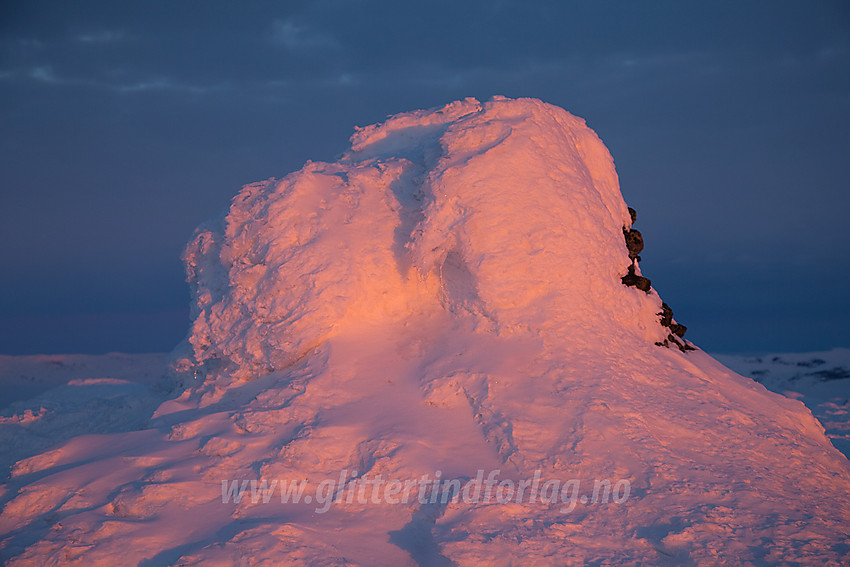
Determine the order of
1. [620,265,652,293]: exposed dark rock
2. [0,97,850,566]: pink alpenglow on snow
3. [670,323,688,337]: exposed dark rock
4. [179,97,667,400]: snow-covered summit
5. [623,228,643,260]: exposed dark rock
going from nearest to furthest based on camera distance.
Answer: [0,97,850,566]: pink alpenglow on snow → [179,97,667,400]: snow-covered summit → [620,265,652,293]: exposed dark rock → [670,323,688,337]: exposed dark rock → [623,228,643,260]: exposed dark rock

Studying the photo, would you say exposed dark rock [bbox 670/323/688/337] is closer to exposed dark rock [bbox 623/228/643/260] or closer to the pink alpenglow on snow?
the pink alpenglow on snow

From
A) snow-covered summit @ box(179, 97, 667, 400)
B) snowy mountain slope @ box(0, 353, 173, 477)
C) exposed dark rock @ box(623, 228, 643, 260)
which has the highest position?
exposed dark rock @ box(623, 228, 643, 260)

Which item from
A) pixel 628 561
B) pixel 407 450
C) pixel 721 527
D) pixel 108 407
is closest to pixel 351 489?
pixel 407 450

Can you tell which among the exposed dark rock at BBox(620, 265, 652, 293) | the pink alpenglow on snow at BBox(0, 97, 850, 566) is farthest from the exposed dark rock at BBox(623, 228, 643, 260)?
the exposed dark rock at BBox(620, 265, 652, 293)

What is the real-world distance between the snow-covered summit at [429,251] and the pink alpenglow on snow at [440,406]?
4 cm

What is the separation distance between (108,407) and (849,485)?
39.6ft

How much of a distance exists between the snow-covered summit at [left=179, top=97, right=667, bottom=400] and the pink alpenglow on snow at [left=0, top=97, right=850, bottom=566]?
0.04 metres

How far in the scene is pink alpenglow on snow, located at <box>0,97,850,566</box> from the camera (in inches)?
242

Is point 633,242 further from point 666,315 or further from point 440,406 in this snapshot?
point 440,406

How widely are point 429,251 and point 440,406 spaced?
2.40 m

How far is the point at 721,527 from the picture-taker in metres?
6.10

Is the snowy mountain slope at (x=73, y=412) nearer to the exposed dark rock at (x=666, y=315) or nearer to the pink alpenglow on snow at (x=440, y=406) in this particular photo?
the pink alpenglow on snow at (x=440, y=406)

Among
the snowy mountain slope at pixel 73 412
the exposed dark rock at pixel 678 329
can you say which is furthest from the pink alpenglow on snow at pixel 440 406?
the snowy mountain slope at pixel 73 412

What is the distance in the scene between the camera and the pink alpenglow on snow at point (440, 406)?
614 cm
